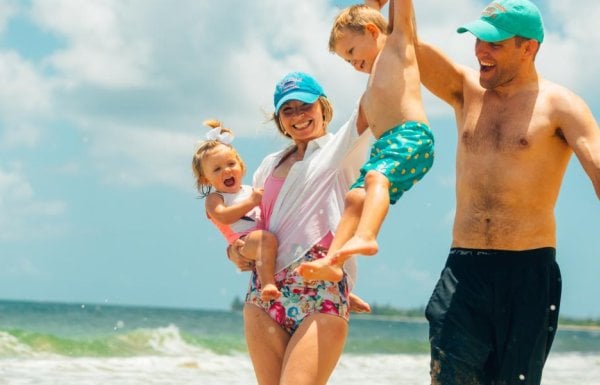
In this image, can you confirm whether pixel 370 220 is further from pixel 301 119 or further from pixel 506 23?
pixel 506 23

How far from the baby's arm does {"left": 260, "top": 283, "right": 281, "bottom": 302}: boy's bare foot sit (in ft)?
1.37

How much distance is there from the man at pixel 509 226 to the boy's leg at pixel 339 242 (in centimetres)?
64

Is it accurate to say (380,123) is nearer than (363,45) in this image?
Yes

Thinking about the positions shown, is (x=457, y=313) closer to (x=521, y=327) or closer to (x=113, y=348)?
(x=521, y=327)

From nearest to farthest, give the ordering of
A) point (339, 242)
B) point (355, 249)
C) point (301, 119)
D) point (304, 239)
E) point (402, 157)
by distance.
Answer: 1. point (355, 249)
2. point (339, 242)
3. point (402, 157)
4. point (304, 239)
5. point (301, 119)

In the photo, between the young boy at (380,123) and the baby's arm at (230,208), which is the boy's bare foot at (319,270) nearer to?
the young boy at (380,123)

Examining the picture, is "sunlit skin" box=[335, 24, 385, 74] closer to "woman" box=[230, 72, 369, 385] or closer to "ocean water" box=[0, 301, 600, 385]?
"woman" box=[230, 72, 369, 385]

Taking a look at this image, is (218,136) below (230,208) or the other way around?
the other way around

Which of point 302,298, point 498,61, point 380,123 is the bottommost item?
point 302,298

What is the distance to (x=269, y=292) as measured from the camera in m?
3.61

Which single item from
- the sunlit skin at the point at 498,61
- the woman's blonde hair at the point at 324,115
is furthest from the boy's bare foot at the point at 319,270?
the sunlit skin at the point at 498,61

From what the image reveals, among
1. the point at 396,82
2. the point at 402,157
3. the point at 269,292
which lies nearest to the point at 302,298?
the point at 269,292

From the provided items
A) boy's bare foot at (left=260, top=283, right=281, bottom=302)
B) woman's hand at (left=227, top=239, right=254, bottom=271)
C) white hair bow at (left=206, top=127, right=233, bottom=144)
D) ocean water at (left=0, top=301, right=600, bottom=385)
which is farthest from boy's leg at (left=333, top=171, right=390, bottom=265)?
ocean water at (left=0, top=301, right=600, bottom=385)

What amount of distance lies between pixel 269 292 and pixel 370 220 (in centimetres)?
67
